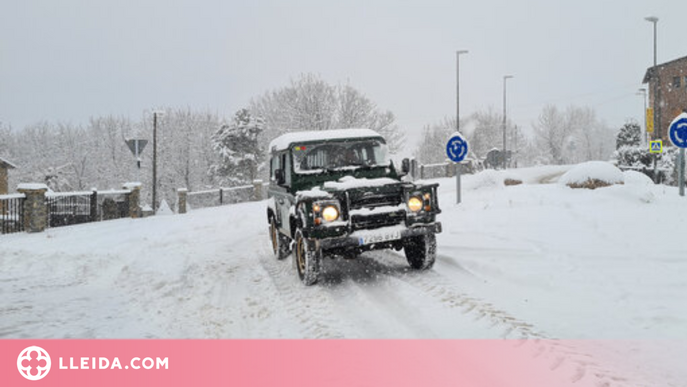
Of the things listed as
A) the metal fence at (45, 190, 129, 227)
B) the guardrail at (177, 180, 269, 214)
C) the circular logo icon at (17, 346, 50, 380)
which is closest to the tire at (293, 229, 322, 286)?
the circular logo icon at (17, 346, 50, 380)

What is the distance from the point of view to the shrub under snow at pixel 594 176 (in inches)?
531

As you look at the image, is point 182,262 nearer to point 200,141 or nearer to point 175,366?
point 175,366

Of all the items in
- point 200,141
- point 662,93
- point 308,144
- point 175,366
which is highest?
point 662,93

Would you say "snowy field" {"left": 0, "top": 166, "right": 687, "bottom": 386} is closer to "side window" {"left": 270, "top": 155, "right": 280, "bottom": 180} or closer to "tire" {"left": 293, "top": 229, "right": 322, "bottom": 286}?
"tire" {"left": 293, "top": 229, "right": 322, "bottom": 286}

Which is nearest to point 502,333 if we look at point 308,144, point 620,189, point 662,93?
point 308,144

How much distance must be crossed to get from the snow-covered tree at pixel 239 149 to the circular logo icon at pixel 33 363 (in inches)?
1586

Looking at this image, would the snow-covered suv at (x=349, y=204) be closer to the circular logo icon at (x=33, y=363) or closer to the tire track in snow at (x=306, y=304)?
the tire track in snow at (x=306, y=304)

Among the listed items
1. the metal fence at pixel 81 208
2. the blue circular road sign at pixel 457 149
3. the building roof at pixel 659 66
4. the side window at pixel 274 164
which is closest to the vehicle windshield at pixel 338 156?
the side window at pixel 274 164

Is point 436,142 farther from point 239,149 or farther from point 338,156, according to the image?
point 338,156

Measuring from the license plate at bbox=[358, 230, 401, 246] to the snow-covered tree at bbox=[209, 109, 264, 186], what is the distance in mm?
38928

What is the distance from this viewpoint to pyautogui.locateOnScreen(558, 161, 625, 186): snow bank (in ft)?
44.3

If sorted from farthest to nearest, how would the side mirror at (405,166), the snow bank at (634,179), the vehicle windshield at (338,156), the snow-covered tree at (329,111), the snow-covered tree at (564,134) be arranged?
the snow-covered tree at (564,134) < the snow-covered tree at (329,111) < the snow bank at (634,179) < the side mirror at (405,166) < the vehicle windshield at (338,156)

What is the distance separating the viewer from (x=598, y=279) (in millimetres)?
6559

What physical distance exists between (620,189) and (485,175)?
755 cm
